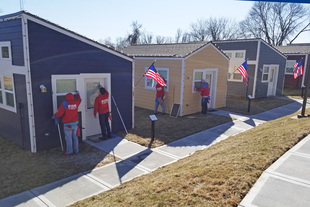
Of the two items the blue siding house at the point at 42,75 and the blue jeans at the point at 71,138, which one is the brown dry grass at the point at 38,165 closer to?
the blue jeans at the point at 71,138

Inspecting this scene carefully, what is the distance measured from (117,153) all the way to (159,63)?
6277 mm

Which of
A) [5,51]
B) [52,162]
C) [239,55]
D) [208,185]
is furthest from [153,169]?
[239,55]

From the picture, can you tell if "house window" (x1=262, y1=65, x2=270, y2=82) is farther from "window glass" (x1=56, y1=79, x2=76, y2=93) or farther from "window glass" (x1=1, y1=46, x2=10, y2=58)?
"window glass" (x1=1, y1=46, x2=10, y2=58)

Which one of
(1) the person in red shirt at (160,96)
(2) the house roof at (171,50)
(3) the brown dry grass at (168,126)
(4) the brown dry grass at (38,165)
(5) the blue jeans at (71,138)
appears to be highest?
(2) the house roof at (171,50)

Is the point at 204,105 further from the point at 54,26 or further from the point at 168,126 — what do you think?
the point at 54,26

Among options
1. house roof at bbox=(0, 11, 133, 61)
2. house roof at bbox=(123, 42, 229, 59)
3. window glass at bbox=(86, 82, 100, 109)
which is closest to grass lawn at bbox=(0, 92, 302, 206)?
window glass at bbox=(86, 82, 100, 109)

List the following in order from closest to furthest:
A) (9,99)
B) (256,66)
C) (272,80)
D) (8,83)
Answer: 1. (8,83)
2. (9,99)
3. (256,66)
4. (272,80)

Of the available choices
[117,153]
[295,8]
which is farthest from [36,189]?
[295,8]

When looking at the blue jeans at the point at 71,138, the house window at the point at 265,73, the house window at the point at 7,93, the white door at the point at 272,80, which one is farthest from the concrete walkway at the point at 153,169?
the white door at the point at 272,80

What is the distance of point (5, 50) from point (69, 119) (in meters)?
2.97

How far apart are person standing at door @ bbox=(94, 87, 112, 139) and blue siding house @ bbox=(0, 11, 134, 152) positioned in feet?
1.40

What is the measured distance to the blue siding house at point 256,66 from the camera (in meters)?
16.6

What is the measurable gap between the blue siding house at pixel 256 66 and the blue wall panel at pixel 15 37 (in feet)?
42.2

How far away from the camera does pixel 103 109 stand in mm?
7785
